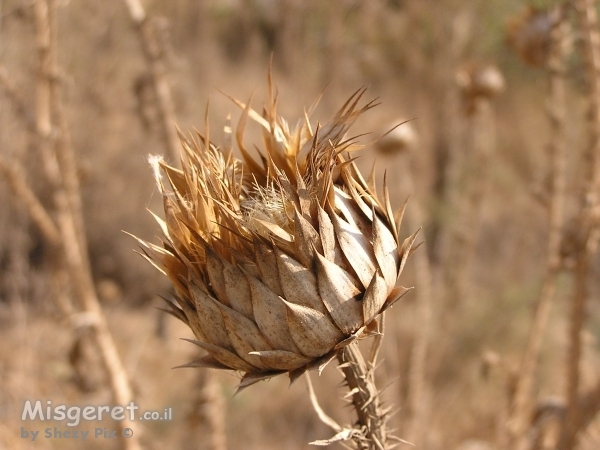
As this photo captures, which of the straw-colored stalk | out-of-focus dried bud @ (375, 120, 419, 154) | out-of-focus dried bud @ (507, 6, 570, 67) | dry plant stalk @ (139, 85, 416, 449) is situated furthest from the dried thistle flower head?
out-of-focus dried bud @ (375, 120, 419, 154)

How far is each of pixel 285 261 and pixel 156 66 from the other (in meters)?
1.58

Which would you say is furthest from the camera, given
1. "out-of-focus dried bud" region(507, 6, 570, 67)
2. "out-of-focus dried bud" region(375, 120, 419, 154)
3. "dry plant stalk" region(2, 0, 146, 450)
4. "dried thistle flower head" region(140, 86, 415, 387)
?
"out-of-focus dried bud" region(375, 120, 419, 154)

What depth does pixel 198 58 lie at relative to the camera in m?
9.48

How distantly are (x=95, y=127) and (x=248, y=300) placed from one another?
20.5 ft

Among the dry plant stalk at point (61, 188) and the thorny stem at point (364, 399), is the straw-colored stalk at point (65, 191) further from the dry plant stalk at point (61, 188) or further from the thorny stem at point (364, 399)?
the thorny stem at point (364, 399)

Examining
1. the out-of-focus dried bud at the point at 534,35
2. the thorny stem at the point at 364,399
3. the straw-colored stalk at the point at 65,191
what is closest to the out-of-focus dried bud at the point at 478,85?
the out-of-focus dried bud at the point at 534,35

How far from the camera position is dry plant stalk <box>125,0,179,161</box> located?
2121 millimetres

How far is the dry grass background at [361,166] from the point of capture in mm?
3078

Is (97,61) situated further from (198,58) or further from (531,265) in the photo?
(531,265)

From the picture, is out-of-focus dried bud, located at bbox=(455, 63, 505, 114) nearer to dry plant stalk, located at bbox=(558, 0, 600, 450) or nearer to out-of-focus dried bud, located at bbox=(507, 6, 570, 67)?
out-of-focus dried bud, located at bbox=(507, 6, 570, 67)

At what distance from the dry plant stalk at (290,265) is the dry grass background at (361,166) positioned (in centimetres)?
132

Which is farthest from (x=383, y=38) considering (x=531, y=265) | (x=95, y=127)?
(x=95, y=127)

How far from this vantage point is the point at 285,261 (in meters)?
0.97

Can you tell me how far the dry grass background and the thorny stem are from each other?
49.7 inches
